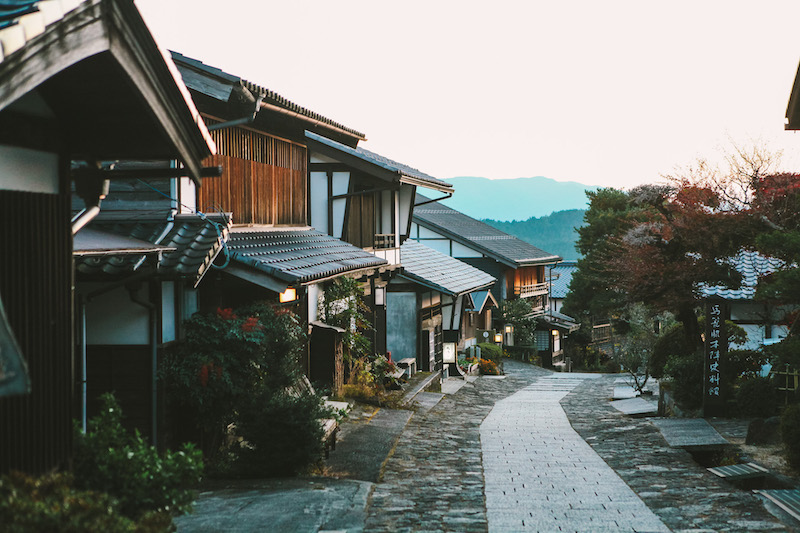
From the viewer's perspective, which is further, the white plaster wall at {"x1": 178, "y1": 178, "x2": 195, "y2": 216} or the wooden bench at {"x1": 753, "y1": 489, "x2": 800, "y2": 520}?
the white plaster wall at {"x1": 178, "y1": 178, "x2": 195, "y2": 216}

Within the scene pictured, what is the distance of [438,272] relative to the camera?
30.8m

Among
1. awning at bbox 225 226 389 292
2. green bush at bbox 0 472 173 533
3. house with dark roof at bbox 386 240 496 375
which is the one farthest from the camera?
house with dark roof at bbox 386 240 496 375

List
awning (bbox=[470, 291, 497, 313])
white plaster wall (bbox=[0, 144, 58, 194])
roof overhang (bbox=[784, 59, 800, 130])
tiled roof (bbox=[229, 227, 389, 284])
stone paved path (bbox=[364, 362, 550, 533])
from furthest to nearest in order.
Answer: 1. awning (bbox=[470, 291, 497, 313])
2. tiled roof (bbox=[229, 227, 389, 284])
3. roof overhang (bbox=[784, 59, 800, 130])
4. stone paved path (bbox=[364, 362, 550, 533])
5. white plaster wall (bbox=[0, 144, 58, 194])

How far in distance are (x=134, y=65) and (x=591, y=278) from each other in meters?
47.3

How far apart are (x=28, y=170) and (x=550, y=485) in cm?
861

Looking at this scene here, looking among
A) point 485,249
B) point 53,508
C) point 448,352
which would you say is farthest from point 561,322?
point 53,508

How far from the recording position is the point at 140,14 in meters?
4.82

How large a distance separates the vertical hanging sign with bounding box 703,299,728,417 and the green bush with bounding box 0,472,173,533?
15379mm

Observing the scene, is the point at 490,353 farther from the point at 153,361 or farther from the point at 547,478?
the point at 153,361

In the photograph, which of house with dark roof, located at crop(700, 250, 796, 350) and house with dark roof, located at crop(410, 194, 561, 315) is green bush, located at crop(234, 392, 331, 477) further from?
house with dark roof, located at crop(410, 194, 561, 315)

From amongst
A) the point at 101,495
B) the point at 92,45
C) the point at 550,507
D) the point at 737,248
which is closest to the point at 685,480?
the point at 550,507

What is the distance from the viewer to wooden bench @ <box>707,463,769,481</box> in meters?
11.2

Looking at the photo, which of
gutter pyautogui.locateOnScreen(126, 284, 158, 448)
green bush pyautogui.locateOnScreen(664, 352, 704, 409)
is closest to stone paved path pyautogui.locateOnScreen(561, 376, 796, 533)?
green bush pyautogui.locateOnScreen(664, 352, 704, 409)

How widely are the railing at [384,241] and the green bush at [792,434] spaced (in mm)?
13227
